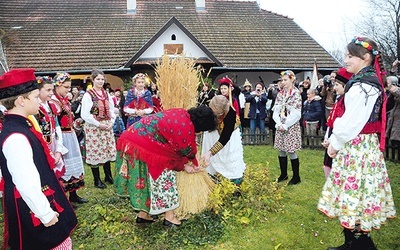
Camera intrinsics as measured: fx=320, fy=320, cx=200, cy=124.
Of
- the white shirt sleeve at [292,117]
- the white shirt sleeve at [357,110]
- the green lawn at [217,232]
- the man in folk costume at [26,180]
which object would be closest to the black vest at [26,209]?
the man in folk costume at [26,180]

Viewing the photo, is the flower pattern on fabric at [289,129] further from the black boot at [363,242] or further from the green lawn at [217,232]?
the black boot at [363,242]

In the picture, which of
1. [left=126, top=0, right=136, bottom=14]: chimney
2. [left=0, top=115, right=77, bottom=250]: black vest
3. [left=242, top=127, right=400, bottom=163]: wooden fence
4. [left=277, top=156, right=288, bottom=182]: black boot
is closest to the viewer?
[left=0, top=115, right=77, bottom=250]: black vest

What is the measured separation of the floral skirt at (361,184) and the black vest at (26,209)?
227 cm

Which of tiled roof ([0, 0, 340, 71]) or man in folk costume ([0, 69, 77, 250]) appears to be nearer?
man in folk costume ([0, 69, 77, 250])

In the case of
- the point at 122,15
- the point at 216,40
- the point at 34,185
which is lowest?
the point at 34,185

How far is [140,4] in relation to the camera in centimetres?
1972

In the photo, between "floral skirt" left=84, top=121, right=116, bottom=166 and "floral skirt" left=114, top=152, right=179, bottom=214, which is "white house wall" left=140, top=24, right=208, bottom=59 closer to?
"floral skirt" left=84, top=121, right=116, bottom=166

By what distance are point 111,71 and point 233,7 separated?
10.0 meters

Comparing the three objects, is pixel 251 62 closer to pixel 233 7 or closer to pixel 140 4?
pixel 233 7

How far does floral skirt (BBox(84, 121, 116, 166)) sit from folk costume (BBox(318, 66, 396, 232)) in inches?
141

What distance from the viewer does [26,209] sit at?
2100 mm

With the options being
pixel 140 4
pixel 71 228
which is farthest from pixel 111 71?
pixel 71 228

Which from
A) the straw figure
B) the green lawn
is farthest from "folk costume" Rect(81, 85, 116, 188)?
the straw figure

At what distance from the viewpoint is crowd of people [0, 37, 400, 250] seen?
2104 millimetres
